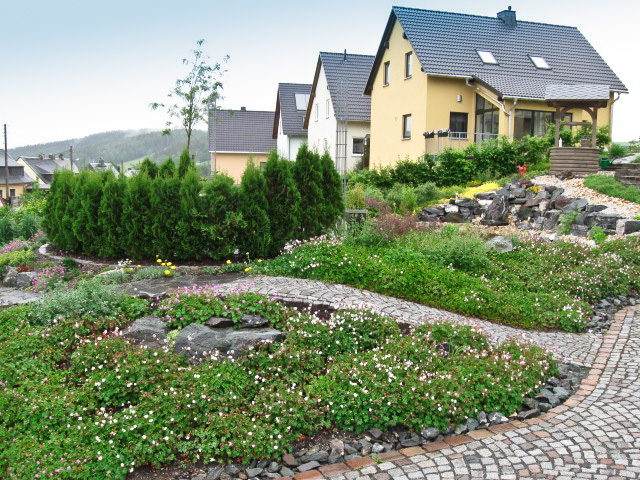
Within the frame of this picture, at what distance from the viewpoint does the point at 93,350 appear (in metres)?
4.73

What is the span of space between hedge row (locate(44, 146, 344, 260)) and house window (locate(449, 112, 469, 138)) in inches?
601

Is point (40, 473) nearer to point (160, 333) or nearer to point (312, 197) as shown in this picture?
point (160, 333)

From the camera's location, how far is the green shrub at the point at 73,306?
5.58 metres

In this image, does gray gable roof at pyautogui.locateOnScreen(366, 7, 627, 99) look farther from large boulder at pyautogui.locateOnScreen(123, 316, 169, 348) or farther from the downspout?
large boulder at pyautogui.locateOnScreen(123, 316, 169, 348)

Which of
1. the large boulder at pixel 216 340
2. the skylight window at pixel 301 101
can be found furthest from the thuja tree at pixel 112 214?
the skylight window at pixel 301 101

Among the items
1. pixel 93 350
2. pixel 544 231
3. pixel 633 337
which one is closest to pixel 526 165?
pixel 544 231

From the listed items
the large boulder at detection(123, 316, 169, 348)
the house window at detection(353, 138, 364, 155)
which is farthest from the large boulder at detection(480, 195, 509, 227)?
the house window at detection(353, 138, 364, 155)

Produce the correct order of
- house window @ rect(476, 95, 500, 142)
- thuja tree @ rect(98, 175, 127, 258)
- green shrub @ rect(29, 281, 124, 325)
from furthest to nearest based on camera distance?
house window @ rect(476, 95, 500, 142) → thuja tree @ rect(98, 175, 127, 258) → green shrub @ rect(29, 281, 124, 325)

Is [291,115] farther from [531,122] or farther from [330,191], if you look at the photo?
[330,191]

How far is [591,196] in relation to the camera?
13211 millimetres

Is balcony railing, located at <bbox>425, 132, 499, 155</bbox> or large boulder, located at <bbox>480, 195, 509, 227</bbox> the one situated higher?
balcony railing, located at <bbox>425, 132, 499, 155</bbox>

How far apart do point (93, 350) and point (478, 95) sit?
21547mm

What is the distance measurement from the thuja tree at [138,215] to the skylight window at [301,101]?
97.6 ft

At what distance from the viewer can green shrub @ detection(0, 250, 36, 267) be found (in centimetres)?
941
